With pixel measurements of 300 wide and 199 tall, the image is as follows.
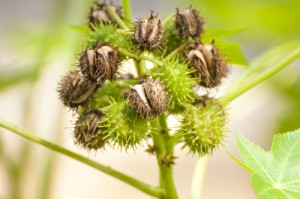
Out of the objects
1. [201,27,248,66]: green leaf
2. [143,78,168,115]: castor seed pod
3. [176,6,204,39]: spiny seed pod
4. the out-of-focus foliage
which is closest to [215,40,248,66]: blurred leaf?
[201,27,248,66]: green leaf

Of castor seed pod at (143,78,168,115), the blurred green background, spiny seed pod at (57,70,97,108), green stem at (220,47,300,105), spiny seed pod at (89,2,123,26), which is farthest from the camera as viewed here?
the blurred green background

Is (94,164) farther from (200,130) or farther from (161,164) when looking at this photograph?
(200,130)

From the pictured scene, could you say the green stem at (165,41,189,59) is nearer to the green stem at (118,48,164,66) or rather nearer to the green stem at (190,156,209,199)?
the green stem at (118,48,164,66)

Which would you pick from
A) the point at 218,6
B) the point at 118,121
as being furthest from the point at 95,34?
the point at 218,6

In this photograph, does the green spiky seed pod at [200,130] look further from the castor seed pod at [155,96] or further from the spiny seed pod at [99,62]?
the spiny seed pod at [99,62]

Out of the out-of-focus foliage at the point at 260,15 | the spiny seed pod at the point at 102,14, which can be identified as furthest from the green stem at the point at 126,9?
the out-of-focus foliage at the point at 260,15

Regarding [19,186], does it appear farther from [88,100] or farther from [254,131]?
[254,131]
